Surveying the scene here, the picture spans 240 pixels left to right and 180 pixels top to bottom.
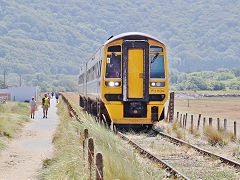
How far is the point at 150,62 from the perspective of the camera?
14.1 m

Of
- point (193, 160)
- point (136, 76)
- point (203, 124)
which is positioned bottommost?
point (193, 160)

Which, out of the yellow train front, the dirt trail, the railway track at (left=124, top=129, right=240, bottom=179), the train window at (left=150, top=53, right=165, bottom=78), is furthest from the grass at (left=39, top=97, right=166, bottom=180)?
the train window at (left=150, top=53, right=165, bottom=78)

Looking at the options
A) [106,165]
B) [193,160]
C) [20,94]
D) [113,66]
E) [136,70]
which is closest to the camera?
[106,165]

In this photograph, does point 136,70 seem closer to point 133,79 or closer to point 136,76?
point 136,76

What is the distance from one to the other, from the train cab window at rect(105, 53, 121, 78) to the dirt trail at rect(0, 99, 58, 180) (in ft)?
11.1

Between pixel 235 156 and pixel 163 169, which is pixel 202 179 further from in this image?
pixel 235 156

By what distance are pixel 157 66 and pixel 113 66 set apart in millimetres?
1658

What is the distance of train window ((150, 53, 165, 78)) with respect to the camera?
1412 cm

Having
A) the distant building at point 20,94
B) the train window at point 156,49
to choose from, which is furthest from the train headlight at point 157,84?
the distant building at point 20,94

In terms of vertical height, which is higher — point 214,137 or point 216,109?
point 214,137

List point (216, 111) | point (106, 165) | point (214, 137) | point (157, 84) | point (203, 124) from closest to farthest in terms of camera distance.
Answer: point (106, 165) → point (214, 137) → point (157, 84) → point (203, 124) → point (216, 111)

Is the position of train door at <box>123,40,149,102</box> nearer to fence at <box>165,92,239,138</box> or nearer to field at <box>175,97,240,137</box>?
fence at <box>165,92,239,138</box>

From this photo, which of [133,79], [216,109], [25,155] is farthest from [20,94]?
[25,155]

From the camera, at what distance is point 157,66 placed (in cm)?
1420
